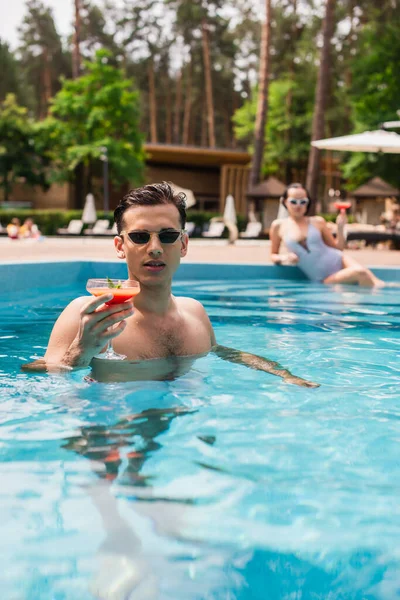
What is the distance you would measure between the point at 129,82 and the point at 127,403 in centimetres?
2991

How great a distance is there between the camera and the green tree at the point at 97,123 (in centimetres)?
3138

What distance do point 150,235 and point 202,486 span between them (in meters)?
1.28

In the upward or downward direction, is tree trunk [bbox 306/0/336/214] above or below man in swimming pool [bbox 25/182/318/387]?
above

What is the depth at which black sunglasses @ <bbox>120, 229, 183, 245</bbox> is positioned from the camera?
3264 millimetres

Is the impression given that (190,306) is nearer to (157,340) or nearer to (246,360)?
(157,340)

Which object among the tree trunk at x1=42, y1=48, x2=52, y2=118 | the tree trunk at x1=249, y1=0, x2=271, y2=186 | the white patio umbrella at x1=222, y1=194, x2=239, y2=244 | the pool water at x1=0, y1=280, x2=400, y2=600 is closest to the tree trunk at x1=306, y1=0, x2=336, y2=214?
the tree trunk at x1=249, y1=0, x2=271, y2=186

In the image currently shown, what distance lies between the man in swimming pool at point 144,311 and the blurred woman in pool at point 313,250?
5474mm

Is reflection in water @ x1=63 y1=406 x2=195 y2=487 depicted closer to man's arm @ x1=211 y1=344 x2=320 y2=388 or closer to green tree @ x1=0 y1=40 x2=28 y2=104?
man's arm @ x1=211 y1=344 x2=320 y2=388

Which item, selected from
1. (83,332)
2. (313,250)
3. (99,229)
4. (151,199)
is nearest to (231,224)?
(99,229)

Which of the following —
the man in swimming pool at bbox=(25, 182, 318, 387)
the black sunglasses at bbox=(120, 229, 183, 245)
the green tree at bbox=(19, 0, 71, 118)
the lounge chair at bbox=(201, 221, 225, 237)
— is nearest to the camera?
the man in swimming pool at bbox=(25, 182, 318, 387)

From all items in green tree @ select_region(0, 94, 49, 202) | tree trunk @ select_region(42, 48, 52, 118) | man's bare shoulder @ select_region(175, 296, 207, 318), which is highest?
tree trunk @ select_region(42, 48, 52, 118)

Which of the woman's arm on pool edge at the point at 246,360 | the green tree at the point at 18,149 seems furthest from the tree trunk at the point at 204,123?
the woman's arm on pool edge at the point at 246,360

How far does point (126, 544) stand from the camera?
1.96 m

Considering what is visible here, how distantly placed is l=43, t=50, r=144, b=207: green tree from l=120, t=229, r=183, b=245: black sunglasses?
28.4 meters
